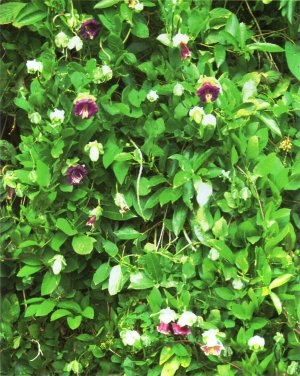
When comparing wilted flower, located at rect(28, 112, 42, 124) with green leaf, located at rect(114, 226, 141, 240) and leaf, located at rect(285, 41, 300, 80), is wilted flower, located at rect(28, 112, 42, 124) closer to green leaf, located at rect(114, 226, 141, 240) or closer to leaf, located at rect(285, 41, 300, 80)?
green leaf, located at rect(114, 226, 141, 240)

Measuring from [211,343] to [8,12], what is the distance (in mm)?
1314

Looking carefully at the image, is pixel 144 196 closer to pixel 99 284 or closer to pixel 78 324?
pixel 99 284

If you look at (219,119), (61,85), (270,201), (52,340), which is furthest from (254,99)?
(52,340)

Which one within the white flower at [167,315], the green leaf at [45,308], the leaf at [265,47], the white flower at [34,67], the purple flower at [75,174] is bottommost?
the green leaf at [45,308]

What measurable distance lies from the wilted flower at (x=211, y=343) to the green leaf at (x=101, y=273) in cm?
39

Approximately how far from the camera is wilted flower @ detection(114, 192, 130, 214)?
79.3 inches

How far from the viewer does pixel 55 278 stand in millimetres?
2035

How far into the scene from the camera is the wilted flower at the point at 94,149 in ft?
6.41

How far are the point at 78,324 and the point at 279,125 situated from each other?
95 centimetres

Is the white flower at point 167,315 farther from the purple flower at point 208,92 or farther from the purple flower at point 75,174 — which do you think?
the purple flower at point 208,92

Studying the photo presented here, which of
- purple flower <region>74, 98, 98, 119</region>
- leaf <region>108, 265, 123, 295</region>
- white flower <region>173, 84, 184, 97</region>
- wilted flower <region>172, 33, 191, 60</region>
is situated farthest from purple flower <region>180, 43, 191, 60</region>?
Answer: leaf <region>108, 265, 123, 295</region>

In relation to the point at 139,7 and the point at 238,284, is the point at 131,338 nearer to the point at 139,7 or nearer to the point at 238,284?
the point at 238,284

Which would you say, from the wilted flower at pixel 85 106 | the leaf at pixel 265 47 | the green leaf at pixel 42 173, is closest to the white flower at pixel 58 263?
the green leaf at pixel 42 173

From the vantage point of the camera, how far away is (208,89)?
6.39 feet
